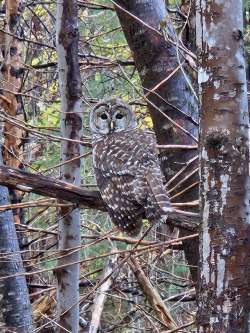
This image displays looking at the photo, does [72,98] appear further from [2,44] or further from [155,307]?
[2,44]

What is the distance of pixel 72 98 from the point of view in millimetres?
3812

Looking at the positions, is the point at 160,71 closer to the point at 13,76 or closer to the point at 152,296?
the point at 152,296

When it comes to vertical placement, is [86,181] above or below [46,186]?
above

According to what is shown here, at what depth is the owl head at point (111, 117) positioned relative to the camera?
15.0 feet

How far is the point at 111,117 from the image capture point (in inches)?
181

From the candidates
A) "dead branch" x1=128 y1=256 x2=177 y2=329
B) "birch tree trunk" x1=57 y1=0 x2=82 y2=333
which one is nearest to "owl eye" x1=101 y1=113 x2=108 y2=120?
"birch tree trunk" x1=57 y1=0 x2=82 y2=333

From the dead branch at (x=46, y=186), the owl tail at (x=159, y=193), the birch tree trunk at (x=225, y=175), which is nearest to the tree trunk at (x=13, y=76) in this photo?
the owl tail at (x=159, y=193)

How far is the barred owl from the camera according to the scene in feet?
11.7

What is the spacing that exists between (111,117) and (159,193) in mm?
1217

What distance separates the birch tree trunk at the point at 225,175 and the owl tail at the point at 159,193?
85cm

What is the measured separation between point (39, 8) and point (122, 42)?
3.68 ft

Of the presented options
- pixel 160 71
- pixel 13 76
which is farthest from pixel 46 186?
pixel 13 76

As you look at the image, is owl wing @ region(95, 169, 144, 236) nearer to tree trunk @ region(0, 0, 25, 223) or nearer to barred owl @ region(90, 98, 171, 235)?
barred owl @ region(90, 98, 171, 235)

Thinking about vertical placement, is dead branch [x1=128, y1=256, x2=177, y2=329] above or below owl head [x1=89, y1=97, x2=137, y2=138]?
below
